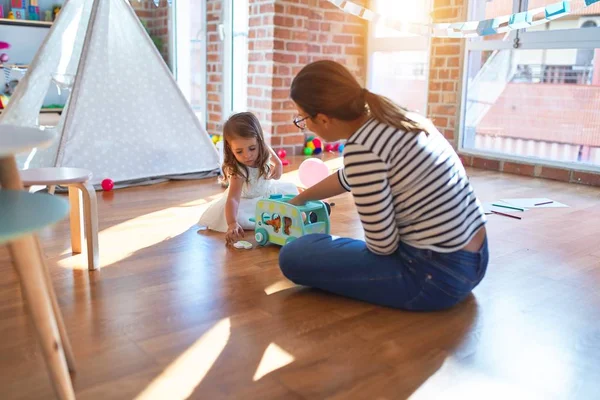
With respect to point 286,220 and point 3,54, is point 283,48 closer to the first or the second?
point 3,54

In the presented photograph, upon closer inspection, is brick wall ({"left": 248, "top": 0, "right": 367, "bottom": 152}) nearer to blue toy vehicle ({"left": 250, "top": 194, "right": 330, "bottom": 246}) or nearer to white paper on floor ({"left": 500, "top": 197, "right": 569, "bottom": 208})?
white paper on floor ({"left": 500, "top": 197, "right": 569, "bottom": 208})

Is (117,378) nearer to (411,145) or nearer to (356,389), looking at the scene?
(356,389)

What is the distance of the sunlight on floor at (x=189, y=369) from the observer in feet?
3.58

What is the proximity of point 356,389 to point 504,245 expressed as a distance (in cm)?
121

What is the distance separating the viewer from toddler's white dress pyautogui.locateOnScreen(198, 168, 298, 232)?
88.7 inches

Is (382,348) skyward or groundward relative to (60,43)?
groundward

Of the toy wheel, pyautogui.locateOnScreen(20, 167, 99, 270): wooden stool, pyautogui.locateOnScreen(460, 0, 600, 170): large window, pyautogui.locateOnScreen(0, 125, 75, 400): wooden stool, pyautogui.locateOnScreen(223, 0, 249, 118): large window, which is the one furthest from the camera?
pyautogui.locateOnScreen(223, 0, 249, 118): large window

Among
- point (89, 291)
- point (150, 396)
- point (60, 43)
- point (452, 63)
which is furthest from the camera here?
point (452, 63)

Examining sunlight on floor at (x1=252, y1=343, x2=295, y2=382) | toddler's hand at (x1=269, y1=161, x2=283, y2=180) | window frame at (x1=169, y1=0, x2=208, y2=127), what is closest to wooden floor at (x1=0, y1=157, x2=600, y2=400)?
sunlight on floor at (x1=252, y1=343, x2=295, y2=382)

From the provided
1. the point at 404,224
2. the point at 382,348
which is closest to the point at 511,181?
the point at 404,224

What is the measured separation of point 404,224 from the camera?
1.46 m

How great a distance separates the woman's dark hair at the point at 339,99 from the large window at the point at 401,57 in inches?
114

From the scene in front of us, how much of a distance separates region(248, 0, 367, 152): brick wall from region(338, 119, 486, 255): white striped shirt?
2.81m

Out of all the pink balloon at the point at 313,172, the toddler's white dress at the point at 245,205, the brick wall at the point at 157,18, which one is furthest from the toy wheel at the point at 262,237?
the brick wall at the point at 157,18
